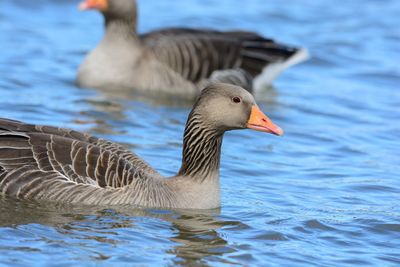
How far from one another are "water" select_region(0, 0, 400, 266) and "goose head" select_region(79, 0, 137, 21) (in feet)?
4.60

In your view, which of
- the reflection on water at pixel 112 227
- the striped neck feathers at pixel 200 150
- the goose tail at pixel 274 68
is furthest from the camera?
the goose tail at pixel 274 68

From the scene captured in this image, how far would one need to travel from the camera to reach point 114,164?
1048cm

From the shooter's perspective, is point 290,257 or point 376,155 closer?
point 290,257

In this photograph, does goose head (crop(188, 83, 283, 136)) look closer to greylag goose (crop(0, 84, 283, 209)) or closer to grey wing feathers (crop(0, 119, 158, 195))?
greylag goose (crop(0, 84, 283, 209))

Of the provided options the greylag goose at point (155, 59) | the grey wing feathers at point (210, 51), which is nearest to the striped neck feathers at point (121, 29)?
the greylag goose at point (155, 59)

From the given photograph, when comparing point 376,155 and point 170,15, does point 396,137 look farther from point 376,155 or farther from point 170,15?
point 170,15

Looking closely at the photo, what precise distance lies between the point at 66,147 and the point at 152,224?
125cm

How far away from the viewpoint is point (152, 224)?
10.3 meters

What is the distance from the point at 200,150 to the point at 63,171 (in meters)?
1.54

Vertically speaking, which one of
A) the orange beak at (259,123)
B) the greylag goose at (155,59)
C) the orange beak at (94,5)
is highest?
the orange beak at (94,5)

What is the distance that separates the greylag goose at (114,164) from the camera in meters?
10.4

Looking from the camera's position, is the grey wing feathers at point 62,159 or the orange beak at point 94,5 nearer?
the grey wing feathers at point 62,159

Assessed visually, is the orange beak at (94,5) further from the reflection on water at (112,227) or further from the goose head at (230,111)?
the reflection on water at (112,227)

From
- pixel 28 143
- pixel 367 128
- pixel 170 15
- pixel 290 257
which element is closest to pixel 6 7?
pixel 170 15
